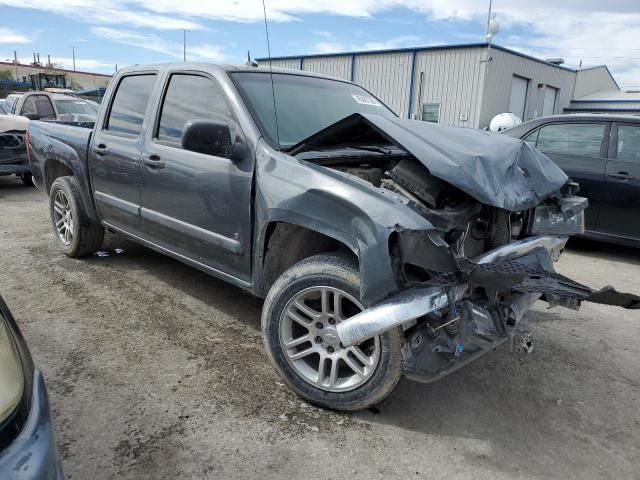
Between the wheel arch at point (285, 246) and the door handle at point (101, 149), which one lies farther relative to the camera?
the door handle at point (101, 149)

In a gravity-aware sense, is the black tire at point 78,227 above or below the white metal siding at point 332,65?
below

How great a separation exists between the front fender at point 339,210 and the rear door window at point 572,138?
4428 mm

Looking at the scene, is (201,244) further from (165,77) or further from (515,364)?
(515,364)

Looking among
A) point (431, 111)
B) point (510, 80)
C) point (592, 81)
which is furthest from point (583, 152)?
point (592, 81)

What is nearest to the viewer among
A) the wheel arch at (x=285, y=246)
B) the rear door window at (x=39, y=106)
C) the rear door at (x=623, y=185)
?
the wheel arch at (x=285, y=246)

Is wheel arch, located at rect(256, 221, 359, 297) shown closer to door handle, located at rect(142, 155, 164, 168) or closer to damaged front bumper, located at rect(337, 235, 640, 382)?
damaged front bumper, located at rect(337, 235, 640, 382)

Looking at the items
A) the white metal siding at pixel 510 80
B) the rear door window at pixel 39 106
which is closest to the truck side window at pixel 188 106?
the rear door window at pixel 39 106

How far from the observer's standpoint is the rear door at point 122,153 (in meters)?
3.92

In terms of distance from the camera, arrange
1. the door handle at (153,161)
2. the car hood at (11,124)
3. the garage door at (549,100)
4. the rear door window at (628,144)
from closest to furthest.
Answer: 1. the door handle at (153,161)
2. the rear door window at (628,144)
3. the car hood at (11,124)
4. the garage door at (549,100)

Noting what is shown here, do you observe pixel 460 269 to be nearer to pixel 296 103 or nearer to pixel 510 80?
pixel 296 103

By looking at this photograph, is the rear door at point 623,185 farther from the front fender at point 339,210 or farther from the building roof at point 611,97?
the building roof at point 611,97

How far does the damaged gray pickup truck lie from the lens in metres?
2.32

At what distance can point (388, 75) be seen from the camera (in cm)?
2080

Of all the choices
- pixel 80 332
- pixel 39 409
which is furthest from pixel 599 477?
pixel 80 332
